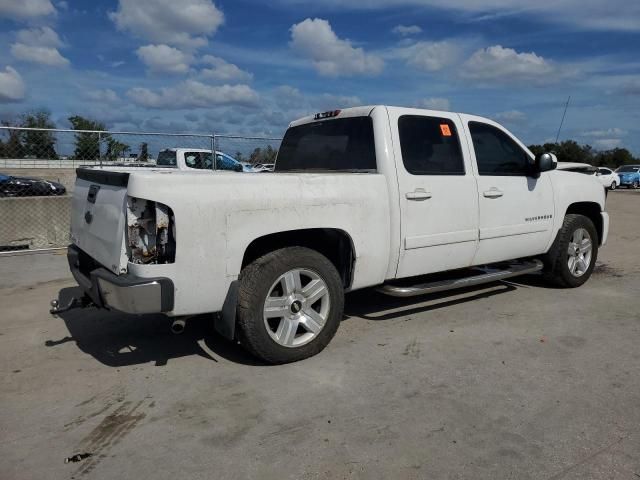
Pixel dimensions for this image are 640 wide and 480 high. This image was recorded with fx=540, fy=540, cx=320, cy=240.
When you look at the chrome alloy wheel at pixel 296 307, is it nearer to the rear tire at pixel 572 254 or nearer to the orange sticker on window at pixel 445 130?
the orange sticker on window at pixel 445 130

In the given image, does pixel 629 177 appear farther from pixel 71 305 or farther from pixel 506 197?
pixel 71 305

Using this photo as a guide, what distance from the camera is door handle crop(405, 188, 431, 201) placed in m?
4.53

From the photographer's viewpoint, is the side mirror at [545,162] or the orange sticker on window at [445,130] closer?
the orange sticker on window at [445,130]

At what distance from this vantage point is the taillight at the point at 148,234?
3.42m

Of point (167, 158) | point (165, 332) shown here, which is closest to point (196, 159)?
point (167, 158)

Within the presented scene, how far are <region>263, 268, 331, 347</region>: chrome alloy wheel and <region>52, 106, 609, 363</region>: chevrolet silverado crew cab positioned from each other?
0.01m

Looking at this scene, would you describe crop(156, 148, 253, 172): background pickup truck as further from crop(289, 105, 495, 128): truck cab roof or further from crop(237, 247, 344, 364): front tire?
crop(237, 247, 344, 364): front tire

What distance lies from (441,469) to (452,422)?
19.6 inches

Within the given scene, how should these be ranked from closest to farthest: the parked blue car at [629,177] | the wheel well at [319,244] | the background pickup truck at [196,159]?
the wheel well at [319,244] → the background pickup truck at [196,159] → the parked blue car at [629,177]

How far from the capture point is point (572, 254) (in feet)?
20.7

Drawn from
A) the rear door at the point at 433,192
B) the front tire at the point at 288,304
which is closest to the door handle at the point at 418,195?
A: the rear door at the point at 433,192

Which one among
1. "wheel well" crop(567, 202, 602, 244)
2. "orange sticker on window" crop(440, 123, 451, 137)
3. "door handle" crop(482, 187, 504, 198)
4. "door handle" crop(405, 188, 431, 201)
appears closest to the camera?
"door handle" crop(405, 188, 431, 201)

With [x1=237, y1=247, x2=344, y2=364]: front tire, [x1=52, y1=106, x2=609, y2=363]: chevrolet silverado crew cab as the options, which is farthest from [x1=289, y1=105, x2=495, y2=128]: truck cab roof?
[x1=237, y1=247, x2=344, y2=364]: front tire

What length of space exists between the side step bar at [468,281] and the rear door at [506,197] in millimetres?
144
